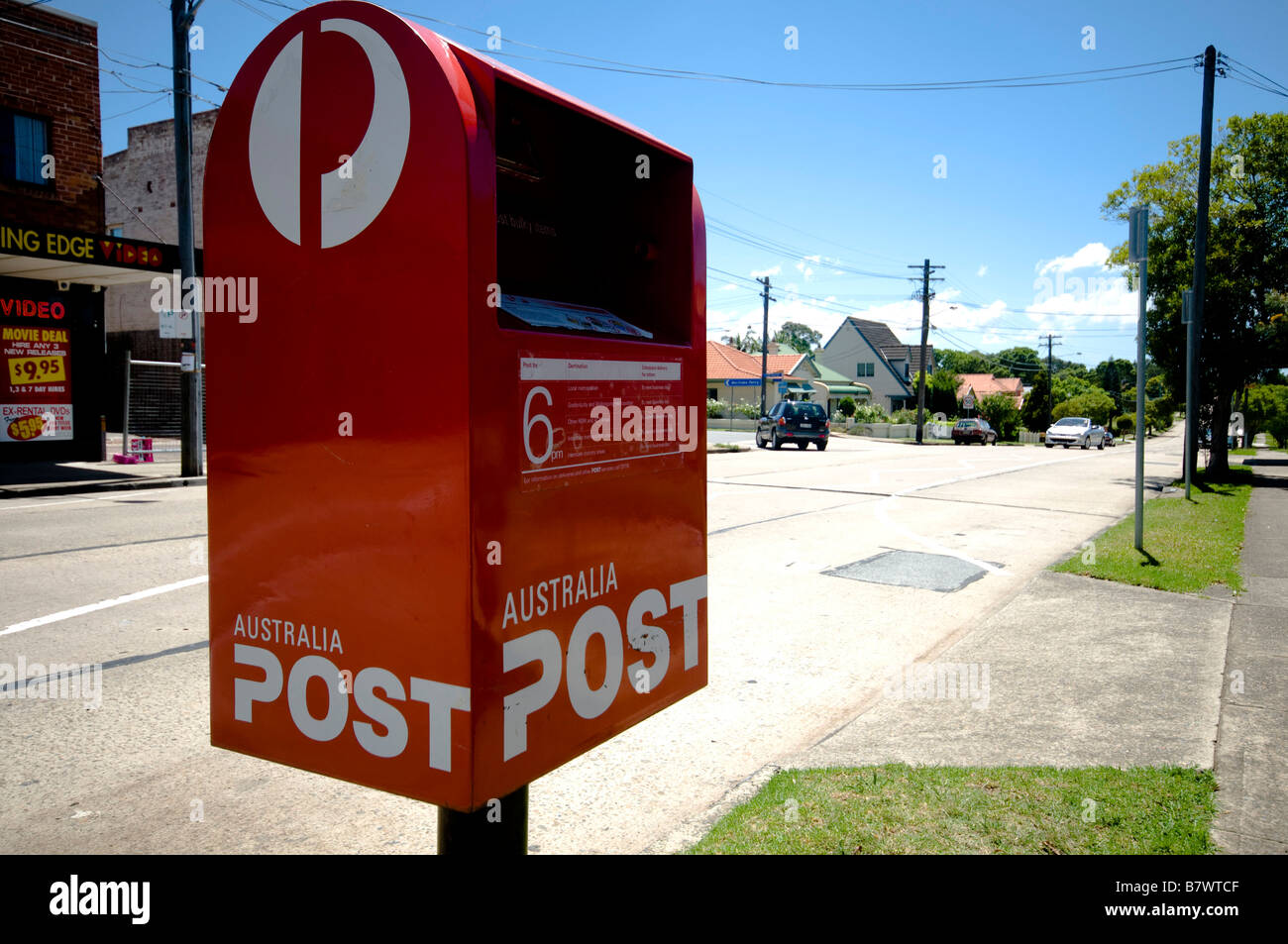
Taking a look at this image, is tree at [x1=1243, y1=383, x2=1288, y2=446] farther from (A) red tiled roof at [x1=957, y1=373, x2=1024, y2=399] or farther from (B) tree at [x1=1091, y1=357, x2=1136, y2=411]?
(B) tree at [x1=1091, y1=357, x2=1136, y2=411]

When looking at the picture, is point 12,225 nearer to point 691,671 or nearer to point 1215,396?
point 691,671

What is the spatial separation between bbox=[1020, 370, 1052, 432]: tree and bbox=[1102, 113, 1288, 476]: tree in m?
49.9

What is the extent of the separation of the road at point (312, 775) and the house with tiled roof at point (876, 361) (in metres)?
65.0

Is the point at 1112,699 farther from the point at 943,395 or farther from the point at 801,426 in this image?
the point at 943,395

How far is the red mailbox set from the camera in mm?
1479

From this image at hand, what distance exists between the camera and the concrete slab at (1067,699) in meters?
3.76

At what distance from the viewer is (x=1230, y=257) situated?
18672 millimetres

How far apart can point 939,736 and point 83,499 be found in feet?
41.1

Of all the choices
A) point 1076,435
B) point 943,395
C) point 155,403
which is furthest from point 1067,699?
point 943,395
